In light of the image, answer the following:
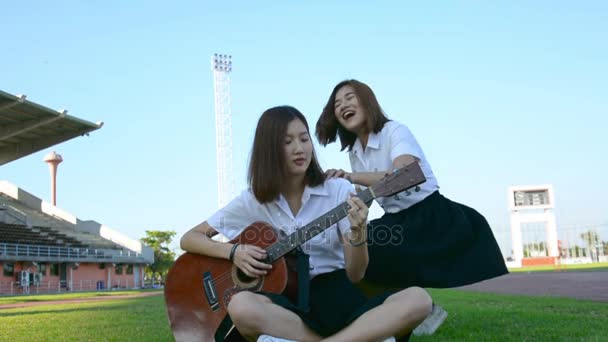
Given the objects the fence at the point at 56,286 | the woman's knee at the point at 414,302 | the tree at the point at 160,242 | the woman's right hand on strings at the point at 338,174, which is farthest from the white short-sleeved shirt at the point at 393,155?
the tree at the point at 160,242

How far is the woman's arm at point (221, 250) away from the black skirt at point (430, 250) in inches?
26.4

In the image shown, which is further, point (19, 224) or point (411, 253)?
point (19, 224)

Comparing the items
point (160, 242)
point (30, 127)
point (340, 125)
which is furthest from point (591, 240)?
point (340, 125)

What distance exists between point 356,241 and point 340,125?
116 cm

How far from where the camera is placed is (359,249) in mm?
2742

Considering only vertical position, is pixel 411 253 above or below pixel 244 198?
below

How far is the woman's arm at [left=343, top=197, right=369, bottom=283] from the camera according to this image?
8.59 feet

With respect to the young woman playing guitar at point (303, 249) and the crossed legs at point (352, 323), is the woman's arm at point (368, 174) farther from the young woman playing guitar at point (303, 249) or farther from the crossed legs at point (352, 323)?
the crossed legs at point (352, 323)

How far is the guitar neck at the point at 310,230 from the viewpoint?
2.80 metres

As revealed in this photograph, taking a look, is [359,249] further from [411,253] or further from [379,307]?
[411,253]

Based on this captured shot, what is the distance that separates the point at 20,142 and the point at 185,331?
33305mm

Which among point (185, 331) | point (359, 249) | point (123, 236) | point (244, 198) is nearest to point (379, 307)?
point (359, 249)

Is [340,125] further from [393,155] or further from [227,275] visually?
[227,275]

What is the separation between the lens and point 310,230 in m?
2.86
